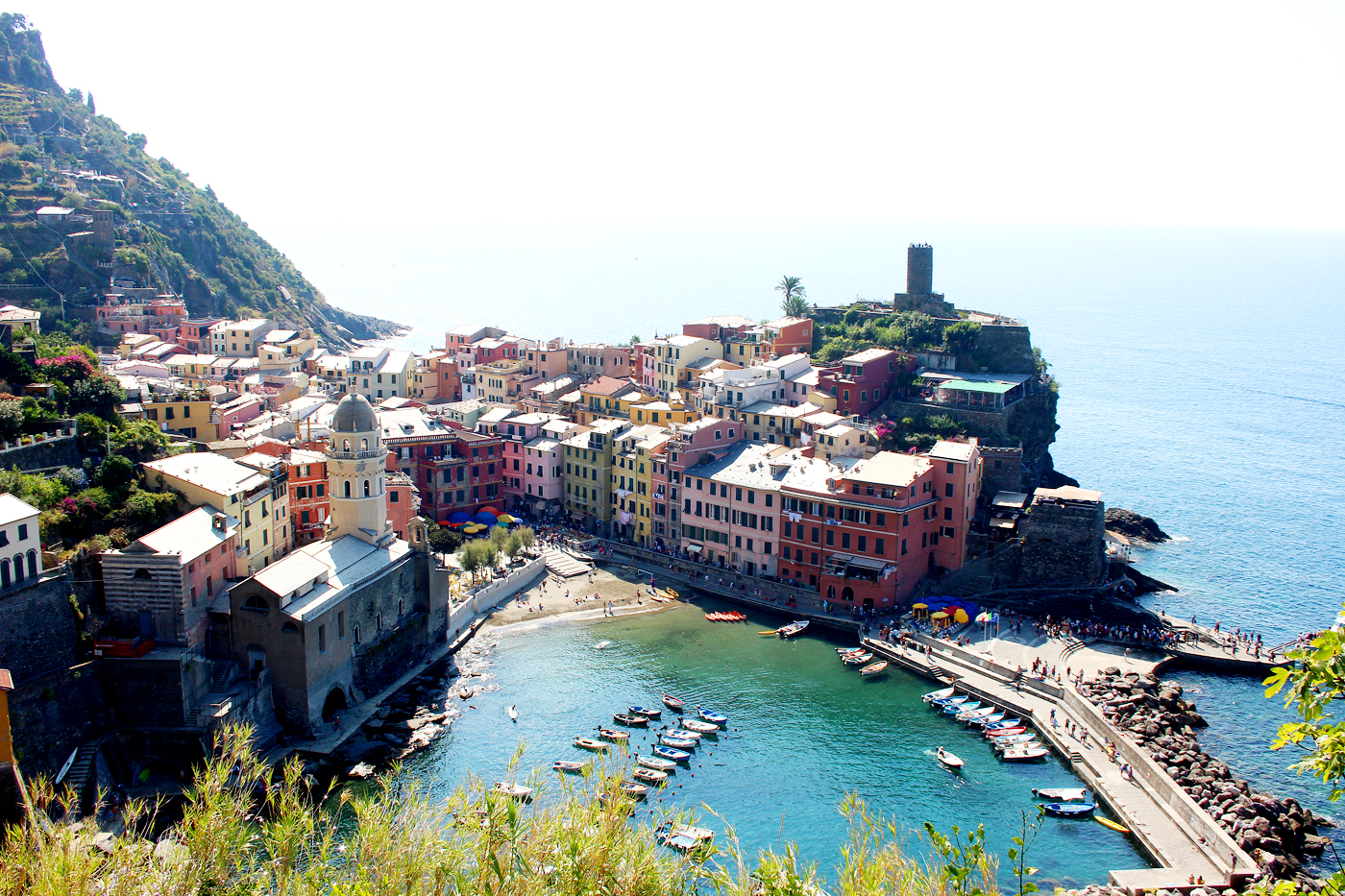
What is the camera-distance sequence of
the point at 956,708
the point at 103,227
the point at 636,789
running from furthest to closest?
the point at 103,227, the point at 956,708, the point at 636,789

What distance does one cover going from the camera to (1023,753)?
154ft

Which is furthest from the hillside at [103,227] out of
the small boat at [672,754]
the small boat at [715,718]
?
the small boat at [672,754]

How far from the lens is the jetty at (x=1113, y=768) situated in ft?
125

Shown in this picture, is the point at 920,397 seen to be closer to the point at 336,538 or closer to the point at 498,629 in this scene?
the point at 498,629

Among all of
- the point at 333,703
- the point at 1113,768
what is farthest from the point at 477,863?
the point at 1113,768

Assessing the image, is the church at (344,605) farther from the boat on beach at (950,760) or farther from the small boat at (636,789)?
the boat on beach at (950,760)

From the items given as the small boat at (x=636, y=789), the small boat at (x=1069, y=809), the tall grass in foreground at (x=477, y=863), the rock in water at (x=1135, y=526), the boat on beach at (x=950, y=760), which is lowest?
the small boat at (x=1069, y=809)

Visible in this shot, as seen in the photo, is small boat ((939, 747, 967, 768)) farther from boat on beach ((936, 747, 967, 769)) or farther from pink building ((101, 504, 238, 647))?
pink building ((101, 504, 238, 647))

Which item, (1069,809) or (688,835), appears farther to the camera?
(1069,809)

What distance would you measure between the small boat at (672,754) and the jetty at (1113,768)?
1488 centimetres

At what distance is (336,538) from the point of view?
55.1 metres

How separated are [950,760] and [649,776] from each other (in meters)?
13.0

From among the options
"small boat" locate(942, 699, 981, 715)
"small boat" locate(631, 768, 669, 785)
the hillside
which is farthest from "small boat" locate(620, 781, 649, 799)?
the hillside

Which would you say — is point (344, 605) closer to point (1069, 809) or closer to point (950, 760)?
point (950, 760)
